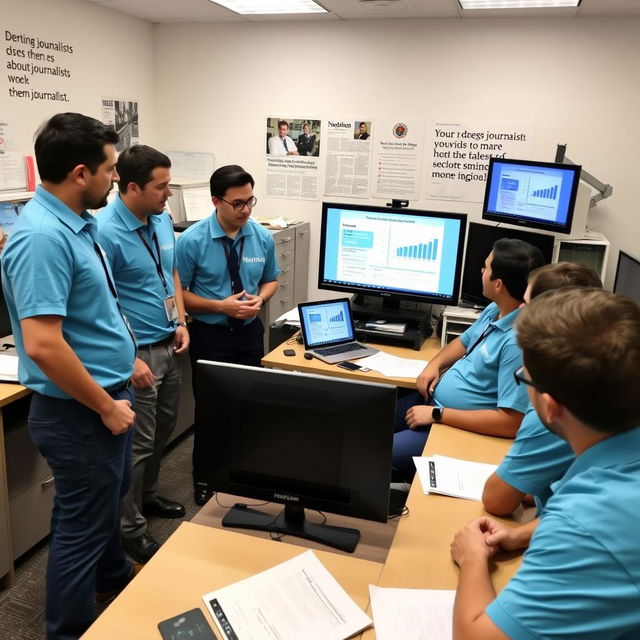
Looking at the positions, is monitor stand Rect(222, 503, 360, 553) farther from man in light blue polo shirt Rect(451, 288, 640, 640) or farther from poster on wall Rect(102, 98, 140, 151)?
poster on wall Rect(102, 98, 140, 151)

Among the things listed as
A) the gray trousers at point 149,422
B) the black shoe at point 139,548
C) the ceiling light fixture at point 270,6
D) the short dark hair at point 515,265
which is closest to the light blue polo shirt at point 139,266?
the gray trousers at point 149,422

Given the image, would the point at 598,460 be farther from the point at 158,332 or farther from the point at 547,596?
the point at 158,332

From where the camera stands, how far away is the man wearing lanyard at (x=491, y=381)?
1.96 meters

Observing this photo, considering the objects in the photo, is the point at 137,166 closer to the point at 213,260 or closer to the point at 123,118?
Answer: the point at 213,260

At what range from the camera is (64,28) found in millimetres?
3574

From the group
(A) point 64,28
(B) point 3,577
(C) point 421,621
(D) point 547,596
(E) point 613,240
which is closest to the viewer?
(D) point 547,596

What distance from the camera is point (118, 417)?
167 centimetres

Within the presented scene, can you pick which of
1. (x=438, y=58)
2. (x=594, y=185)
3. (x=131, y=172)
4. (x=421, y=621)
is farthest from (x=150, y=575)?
(x=438, y=58)

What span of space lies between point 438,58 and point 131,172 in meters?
2.56

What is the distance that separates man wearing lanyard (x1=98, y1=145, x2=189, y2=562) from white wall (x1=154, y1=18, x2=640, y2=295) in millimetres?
2177

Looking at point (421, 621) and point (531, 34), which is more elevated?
point (531, 34)

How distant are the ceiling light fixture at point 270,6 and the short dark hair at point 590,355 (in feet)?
10.8

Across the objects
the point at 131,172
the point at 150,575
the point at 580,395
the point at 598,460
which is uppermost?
the point at 131,172

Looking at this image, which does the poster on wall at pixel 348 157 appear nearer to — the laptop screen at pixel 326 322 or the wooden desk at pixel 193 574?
the laptop screen at pixel 326 322
